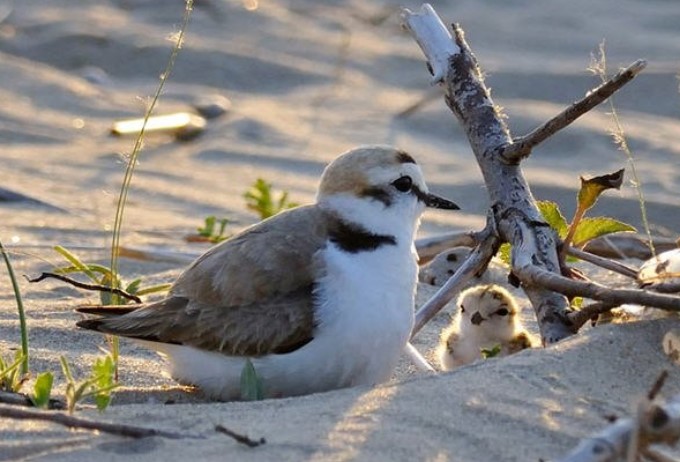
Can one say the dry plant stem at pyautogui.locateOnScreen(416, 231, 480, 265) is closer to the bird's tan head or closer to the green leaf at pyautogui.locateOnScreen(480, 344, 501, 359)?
the green leaf at pyautogui.locateOnScreen(480, 344, 501, 359)

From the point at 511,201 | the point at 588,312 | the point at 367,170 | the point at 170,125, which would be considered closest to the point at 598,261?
the point at 511,201

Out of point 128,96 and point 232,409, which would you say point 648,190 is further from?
point 232,409

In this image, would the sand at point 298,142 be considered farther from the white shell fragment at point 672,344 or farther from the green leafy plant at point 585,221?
the green leafy plant at point 585,221

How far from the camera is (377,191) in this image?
398 centimetres

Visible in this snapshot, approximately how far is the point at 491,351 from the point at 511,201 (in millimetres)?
436

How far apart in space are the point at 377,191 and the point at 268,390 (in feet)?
2.07

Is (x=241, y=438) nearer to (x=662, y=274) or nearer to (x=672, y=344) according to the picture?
(x=672, y=344)

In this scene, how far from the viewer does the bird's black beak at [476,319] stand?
4.36 metres

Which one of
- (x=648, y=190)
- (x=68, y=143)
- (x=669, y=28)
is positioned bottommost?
(x=68, y=143)

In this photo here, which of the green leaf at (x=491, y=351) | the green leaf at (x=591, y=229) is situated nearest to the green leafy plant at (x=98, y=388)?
the green leaf at (x=491, y=351)

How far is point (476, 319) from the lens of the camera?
14.4 ft

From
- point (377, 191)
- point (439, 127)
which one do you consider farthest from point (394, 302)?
point (439, 127)

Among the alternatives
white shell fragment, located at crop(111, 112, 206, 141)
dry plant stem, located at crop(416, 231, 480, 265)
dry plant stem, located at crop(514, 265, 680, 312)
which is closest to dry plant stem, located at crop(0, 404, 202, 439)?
dry plant stem, located at crop(514, 265, 680, 312)

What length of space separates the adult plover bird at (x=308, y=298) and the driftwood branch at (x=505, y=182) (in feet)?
0.83
